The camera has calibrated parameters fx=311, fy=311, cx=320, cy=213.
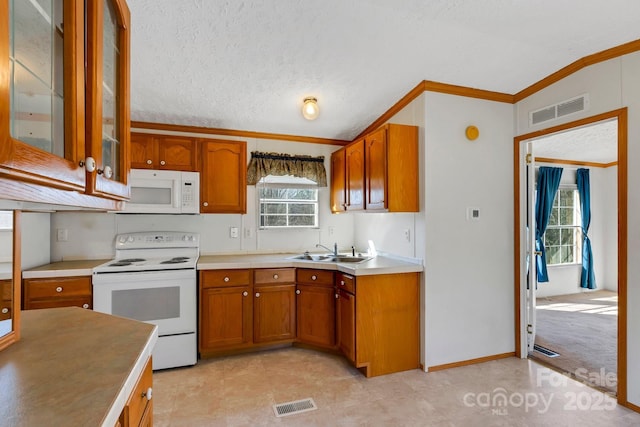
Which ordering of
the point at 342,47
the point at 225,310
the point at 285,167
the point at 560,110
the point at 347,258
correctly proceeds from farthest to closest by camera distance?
the point at 285,167
the point at 347,258
the point at 225,310
the point at 560,110
the point at 342,47

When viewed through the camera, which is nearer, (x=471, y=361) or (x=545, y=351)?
(x=471, y=361)

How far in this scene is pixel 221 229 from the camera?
11.5 ft

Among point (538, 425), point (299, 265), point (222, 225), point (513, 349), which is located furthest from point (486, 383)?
point (222, 225)

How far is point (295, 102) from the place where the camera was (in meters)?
3.02

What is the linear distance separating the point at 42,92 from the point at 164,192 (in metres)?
2.37

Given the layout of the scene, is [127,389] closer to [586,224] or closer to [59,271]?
[59,271]

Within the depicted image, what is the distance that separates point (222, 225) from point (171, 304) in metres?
1.06

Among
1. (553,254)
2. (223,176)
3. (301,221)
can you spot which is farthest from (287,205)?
(553,254)

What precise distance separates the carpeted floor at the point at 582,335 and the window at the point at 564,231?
674 millimetres

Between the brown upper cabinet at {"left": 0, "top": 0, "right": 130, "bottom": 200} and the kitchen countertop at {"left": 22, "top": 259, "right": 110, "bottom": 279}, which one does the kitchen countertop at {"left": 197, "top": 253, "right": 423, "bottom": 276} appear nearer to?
the kitchen countertop at {"left": 22, "top": 259, "right": 110, "bottom": 279}

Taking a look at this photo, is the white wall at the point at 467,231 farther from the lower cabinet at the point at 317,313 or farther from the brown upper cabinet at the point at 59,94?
the brown upper cabinet at the point at 59,94

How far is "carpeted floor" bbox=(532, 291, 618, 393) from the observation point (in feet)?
8.79

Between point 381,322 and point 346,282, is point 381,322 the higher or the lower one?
the lower one

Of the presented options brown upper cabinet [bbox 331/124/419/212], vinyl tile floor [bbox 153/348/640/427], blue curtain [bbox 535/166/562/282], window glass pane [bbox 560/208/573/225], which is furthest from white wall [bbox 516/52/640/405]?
window glass pane [bbox 560/208/573/225]
